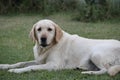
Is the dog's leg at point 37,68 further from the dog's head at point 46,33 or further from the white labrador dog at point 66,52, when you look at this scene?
the dog's head at point 46,33

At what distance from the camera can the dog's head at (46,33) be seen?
605 centimetres

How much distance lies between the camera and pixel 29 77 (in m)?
5.60

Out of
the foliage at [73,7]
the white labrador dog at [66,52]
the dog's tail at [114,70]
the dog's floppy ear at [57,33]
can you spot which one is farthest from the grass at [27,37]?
the dog's floppy ear at [57,33]

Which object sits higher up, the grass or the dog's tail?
the dog's tail

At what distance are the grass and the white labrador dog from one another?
208 mm

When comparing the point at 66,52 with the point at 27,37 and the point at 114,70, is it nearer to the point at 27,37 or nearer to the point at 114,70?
the point at 114,70

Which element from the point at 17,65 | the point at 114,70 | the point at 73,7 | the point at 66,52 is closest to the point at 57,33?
the point at 66,52

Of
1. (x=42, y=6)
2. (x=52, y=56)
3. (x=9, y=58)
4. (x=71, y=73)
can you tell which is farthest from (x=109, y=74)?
(x=42, y=6)

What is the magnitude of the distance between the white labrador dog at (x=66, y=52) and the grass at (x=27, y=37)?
0.68 ft

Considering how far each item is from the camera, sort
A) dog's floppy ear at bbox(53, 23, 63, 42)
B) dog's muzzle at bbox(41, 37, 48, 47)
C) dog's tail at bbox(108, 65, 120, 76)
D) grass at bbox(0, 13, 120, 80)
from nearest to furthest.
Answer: dog's tail at bbox(108, 65, 120, 76)
grass at bbox(0, 13, 120, 80)
dog's muzzle at bbox(41, 37, 48, 47)
dog's floppy ear at bbox(53, 23, 63, 42)

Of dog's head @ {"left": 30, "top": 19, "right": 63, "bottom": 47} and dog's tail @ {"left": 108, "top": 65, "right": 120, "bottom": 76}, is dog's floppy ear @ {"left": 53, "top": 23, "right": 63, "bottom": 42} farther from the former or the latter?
dog's tail @ {"left": 108, "top": 65, "right": 120, "bottom": 76}

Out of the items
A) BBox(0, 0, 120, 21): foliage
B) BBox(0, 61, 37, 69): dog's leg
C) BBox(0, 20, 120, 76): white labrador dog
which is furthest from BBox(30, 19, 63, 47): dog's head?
BBox(0, 0, 120, 21): foliage

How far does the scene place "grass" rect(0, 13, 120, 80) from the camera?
566 cm

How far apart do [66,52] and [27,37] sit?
13.0ft
